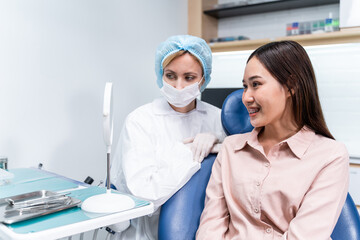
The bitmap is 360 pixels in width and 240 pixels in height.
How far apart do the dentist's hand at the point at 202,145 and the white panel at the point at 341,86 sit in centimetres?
128

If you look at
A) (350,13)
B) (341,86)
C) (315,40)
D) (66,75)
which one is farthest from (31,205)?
(350,13)

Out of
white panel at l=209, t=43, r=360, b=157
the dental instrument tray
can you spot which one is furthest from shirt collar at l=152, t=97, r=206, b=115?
white panel at l=209, t=43, r=360, b=157

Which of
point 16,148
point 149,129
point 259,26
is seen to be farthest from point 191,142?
point 259,26

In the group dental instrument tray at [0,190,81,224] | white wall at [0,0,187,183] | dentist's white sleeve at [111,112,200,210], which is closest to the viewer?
dental instrument tray at [0,190,81,224]

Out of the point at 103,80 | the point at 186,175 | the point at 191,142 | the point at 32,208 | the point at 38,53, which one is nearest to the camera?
the point at 32,208

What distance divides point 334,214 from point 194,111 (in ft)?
2.70

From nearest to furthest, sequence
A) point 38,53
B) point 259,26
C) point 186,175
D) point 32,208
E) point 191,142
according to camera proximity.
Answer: point 32,208 < point 186,175 < point 191,142 < point 38,53 < point 259,26

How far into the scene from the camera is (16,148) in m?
1.65

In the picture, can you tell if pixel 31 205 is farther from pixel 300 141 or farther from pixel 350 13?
pixel 350 13

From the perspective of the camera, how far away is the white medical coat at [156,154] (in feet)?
4.07

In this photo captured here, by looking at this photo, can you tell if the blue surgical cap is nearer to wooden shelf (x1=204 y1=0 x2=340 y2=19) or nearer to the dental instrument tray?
the dental instrument tray

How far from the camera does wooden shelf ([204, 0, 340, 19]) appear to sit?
2875mm

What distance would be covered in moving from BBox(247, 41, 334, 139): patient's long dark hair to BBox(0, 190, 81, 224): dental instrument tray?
745mm

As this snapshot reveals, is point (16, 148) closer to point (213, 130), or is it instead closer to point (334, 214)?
point (213, 130)
